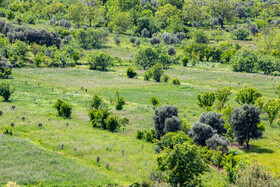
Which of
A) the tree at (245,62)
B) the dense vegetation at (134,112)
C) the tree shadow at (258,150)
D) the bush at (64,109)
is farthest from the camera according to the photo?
the tree at (245,62)

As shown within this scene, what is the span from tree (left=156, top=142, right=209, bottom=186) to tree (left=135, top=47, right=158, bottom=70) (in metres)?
85.0

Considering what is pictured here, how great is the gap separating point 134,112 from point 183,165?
98.2 ft

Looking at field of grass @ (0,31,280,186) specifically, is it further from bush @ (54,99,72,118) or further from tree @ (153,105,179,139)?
tree @ (153,105,179,139)

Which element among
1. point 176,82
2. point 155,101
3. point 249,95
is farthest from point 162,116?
point 176,82

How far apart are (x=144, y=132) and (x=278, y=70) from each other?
74079 mm

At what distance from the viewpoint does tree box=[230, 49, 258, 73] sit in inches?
3952

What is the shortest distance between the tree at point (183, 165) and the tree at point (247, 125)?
1619cm

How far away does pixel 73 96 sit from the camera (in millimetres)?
65500

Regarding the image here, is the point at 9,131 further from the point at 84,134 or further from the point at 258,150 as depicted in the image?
the point at 258,150

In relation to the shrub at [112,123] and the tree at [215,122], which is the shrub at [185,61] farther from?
the tree at [215,122]

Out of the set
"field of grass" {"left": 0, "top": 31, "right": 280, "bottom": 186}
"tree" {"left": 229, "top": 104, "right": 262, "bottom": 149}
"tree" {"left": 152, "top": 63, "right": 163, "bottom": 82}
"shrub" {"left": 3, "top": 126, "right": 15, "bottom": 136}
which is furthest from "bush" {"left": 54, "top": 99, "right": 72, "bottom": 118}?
"tree" {"left": 152, "top": 63, "right": 163, "bottom": 82}

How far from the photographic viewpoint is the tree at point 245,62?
329 ft

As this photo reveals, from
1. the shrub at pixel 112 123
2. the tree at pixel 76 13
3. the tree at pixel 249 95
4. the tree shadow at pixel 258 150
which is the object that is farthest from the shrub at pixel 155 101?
the tree at pixel 76 13

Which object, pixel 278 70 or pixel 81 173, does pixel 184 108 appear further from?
pixel 278 70
